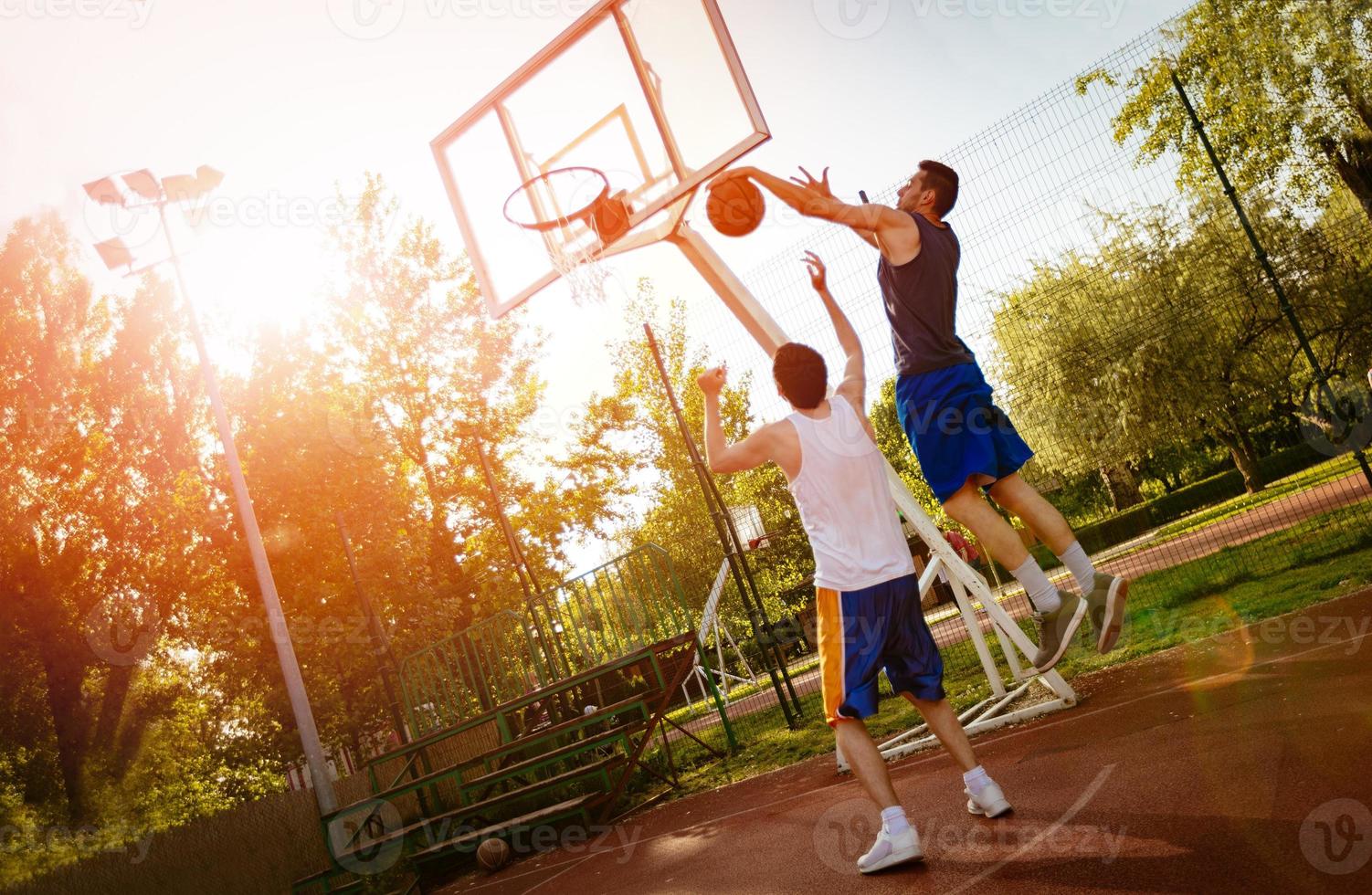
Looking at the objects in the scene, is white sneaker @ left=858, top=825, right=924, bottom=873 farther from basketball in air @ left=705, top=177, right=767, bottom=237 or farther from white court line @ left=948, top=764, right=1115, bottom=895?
basketball in air @ left=705, top=177, right=767, bottom=237

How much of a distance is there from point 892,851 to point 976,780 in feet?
1.67

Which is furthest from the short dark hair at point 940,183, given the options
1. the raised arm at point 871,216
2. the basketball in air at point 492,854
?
the basketball in air at point 492,854

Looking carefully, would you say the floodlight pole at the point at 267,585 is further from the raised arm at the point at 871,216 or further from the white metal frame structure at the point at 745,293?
the raised arm at the point at 871,216

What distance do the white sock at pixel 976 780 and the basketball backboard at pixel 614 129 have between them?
406cm

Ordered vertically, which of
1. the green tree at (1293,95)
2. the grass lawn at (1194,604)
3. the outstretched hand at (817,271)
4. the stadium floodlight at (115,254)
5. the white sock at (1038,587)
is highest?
the stadium floodlight at (115,254)

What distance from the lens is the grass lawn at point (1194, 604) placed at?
7.15 metres

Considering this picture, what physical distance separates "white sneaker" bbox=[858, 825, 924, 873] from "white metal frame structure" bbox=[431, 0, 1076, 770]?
1.93 m

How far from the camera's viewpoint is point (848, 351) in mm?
4297

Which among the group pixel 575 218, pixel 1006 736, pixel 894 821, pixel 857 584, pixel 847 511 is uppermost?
pixel 575 218

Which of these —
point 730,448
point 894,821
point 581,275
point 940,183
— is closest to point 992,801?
point 894,821

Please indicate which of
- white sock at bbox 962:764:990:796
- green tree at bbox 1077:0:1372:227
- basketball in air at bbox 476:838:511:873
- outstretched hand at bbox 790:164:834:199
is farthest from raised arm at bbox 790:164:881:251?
green tree at bbox 1077:0:1372:227

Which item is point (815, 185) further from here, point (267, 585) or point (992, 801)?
point (267, 585)

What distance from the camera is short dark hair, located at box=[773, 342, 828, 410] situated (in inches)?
154

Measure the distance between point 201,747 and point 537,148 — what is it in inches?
1000
